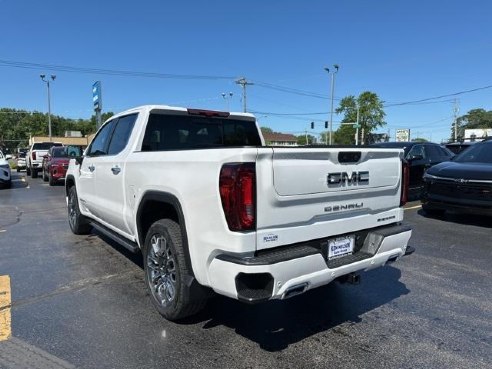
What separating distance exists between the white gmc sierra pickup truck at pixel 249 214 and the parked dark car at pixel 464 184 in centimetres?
419

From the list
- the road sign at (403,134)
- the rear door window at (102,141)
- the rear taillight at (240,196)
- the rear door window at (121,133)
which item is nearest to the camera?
the rear taillight at (240,196)

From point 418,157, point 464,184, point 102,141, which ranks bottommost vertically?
point 464,184

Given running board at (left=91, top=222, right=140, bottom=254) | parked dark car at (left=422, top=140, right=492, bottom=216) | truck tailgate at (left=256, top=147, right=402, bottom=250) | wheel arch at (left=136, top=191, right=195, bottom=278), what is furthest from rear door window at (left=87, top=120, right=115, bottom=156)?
parked dark car at (left=422, top=140, right=492, bottom=216)

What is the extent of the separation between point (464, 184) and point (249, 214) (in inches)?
245

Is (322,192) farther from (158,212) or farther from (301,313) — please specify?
(158,212)

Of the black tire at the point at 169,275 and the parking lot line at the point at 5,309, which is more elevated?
the black tire at the point at 169,275

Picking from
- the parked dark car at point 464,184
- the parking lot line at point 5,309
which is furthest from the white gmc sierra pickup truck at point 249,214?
the parked dark car at point 464,184

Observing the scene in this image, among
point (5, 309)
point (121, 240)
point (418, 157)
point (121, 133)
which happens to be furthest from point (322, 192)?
point (418, 157)

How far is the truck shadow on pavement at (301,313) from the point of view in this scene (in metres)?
3.62

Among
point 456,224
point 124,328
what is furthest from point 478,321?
point 456,224

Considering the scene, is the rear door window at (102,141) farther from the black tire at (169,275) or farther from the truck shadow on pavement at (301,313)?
the truck shadow on pavement at (301,313)

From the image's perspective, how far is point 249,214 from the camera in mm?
2941

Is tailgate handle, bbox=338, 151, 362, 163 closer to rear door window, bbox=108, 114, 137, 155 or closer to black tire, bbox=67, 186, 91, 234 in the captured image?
rear door window, bbox=108, 114, 137, 155

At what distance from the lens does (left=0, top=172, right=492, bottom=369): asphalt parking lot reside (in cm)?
321
